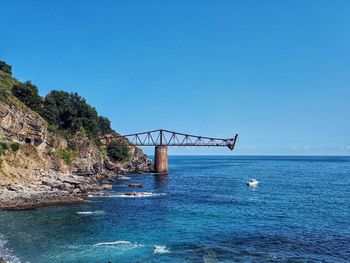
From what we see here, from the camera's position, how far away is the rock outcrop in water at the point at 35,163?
6806cm

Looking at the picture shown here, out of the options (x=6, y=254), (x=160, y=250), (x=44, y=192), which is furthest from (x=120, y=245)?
(x=44, y=192)

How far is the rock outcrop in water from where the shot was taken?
6806 cm

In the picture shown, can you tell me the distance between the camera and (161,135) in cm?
15300

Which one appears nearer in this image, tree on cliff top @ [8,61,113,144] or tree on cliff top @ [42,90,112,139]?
tree on cliff top @ [8,61,113,144]

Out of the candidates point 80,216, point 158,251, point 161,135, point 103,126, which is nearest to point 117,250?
point 158,251

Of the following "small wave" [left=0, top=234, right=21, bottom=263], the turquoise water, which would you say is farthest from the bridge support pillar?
"small wave" [left=0, top=234, right=21, bottom=263]

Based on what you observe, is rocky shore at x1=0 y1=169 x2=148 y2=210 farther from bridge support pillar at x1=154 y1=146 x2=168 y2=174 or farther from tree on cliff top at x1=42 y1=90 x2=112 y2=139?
bridge support pillar at x1=154 y1=146 x2=168 y2=174

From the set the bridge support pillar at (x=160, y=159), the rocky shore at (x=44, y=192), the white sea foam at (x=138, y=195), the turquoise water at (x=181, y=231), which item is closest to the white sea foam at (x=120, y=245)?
the turquoise water at (x=181, y=231)

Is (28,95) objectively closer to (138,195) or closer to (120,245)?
(138,195)

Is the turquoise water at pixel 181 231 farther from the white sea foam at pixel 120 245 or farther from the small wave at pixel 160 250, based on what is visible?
the small wave at pixel 160 250

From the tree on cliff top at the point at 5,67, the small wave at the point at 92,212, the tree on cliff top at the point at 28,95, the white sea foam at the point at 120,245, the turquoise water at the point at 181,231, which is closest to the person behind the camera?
the turquoise water at the point at 181,231

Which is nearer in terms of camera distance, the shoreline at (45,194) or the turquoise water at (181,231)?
the turquoise water at (181,231)

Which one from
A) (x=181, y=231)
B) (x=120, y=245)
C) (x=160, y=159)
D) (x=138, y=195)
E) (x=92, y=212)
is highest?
(x=160, y=159)

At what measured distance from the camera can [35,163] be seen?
82.7 m
